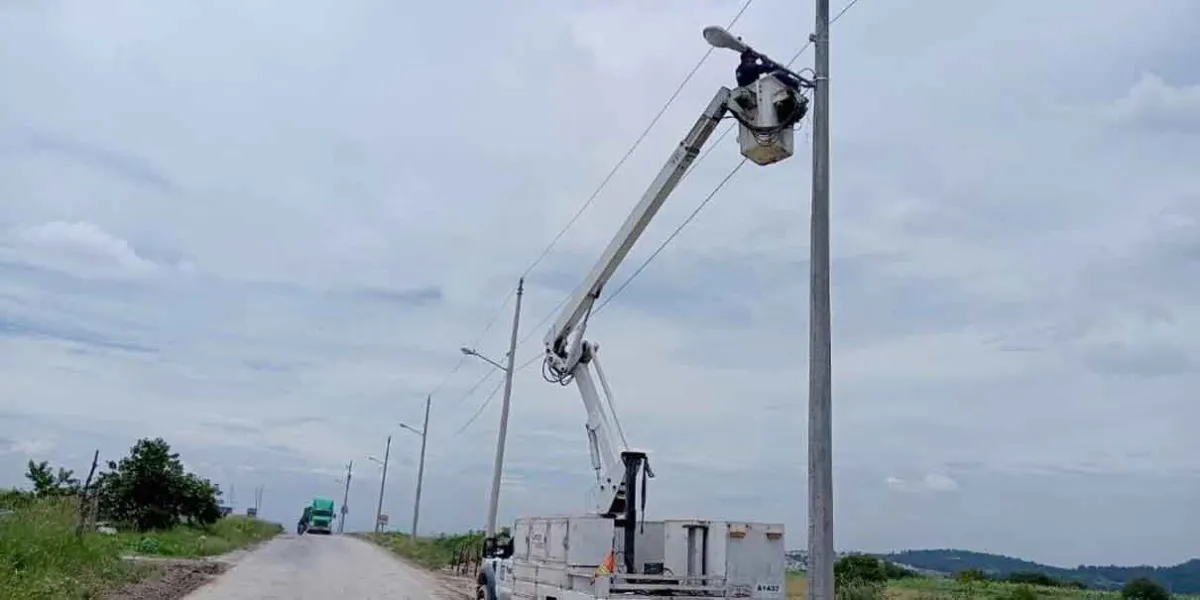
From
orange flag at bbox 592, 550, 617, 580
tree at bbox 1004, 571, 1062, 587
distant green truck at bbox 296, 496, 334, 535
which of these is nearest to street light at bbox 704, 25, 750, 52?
orange flag at bbox 592, 550, 617, 580

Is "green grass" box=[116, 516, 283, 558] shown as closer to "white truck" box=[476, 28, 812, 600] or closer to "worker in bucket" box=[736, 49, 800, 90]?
"white truck" box=[476, 28, 812, 600]

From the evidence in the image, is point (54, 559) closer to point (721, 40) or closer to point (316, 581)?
point (316, 581)

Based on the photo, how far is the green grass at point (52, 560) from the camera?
15570 mm

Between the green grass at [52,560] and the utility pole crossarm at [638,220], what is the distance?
32.2 feet

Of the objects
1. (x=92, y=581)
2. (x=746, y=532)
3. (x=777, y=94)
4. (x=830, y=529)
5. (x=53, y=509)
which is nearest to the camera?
(x=830, y=529)

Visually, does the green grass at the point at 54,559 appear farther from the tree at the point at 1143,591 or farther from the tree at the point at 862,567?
the tree at the point at 1143,591

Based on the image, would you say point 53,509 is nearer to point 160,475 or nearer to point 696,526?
point 696,526

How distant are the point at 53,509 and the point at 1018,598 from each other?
78.1ft

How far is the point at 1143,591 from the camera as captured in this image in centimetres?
2744

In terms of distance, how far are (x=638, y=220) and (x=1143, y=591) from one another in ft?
68.1

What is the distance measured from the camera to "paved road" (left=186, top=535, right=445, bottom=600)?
23016 mm

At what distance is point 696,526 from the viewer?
13758 mm

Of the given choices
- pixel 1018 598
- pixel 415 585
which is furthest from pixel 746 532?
pixel 415 585

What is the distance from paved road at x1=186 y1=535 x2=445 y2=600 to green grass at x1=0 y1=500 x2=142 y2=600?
82.1 inches
